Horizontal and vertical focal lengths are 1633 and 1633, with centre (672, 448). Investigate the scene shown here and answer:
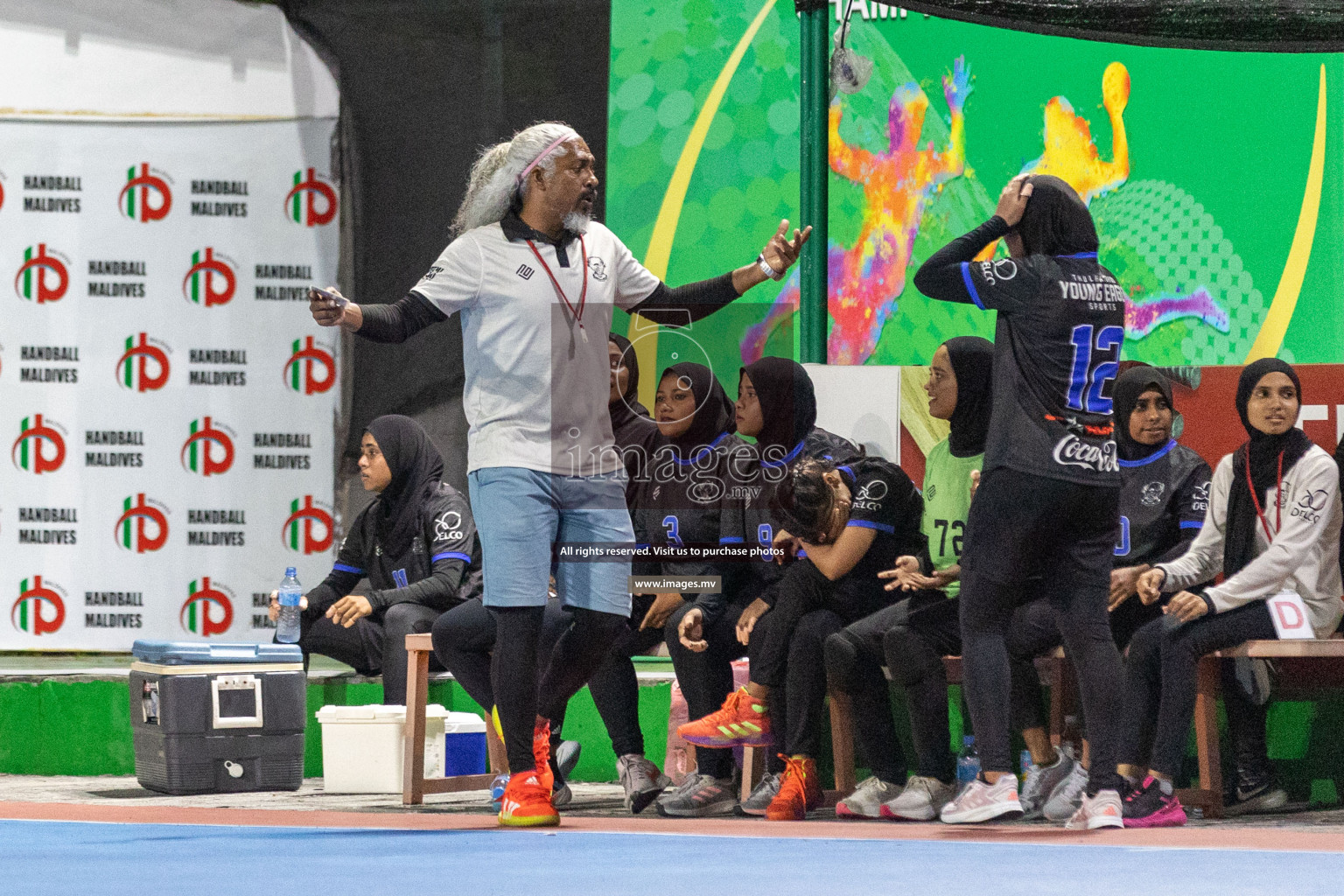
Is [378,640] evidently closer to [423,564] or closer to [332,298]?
[423,564]

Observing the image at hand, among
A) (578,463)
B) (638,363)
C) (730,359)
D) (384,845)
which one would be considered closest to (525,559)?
(578,463)

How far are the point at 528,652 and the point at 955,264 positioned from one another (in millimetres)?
1364

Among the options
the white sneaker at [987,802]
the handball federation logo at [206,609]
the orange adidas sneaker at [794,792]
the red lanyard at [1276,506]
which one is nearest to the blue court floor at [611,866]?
the white sneaker at [987,802]

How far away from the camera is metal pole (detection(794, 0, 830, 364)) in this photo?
227 inches

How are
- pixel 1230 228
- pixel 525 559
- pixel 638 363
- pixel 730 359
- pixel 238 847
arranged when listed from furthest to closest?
pixel 1230 228, pixel 730 359, pixel 638 363, pixel 525 559, pixel 238 847

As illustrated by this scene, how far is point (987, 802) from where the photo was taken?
150 inches

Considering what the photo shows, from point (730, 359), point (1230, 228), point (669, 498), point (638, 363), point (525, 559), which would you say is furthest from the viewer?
point (1230, 228)

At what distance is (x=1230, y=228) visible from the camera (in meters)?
6.73

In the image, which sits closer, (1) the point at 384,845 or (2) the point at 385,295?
(1) the point at 384,845

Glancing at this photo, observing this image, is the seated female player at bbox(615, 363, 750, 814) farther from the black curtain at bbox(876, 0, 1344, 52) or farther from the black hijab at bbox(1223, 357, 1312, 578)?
the black curtain at bbox(876, 0, 1344, 52)

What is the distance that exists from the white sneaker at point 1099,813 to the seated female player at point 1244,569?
0.43 m

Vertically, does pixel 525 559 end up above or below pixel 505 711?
above

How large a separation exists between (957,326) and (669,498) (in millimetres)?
2453

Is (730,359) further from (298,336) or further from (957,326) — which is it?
(298,336)
